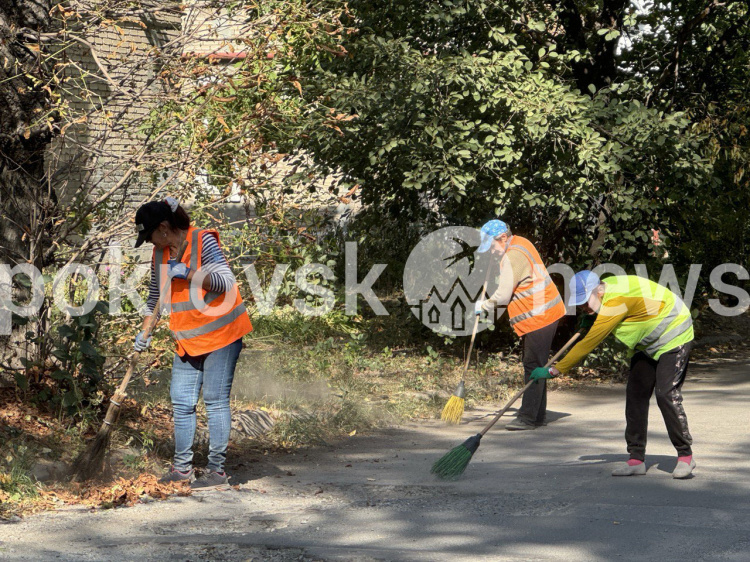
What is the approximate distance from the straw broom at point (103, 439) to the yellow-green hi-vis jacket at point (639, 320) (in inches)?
108

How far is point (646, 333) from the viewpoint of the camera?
21.1 ft

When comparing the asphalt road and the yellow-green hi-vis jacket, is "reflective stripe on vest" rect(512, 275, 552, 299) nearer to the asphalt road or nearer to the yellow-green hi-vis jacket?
the asphalt road

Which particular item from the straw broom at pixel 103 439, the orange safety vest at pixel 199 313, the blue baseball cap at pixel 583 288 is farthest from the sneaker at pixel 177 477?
the blue baseball cap at pixel 583 288

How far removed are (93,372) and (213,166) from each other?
2.02 metres

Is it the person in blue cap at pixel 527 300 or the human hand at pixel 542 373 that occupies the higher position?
the person in blue cap at pixel 527 300

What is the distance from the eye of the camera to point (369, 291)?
44.0 ft

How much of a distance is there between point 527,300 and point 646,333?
6.54 ft

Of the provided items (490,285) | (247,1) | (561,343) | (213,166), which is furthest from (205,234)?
(561,343)

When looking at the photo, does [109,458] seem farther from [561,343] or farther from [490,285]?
[561,343]

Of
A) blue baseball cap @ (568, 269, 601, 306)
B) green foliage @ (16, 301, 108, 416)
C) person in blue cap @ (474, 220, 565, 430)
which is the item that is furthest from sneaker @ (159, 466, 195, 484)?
person in blue cap @ (474, 220, 565, 430)

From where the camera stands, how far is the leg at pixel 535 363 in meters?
8.37

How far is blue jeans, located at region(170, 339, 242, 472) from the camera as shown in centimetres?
601

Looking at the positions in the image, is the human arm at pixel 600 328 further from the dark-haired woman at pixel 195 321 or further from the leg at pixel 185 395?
the leg at pixel 185 395

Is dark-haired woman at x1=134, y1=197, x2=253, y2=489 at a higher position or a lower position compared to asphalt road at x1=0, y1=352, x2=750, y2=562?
higher
